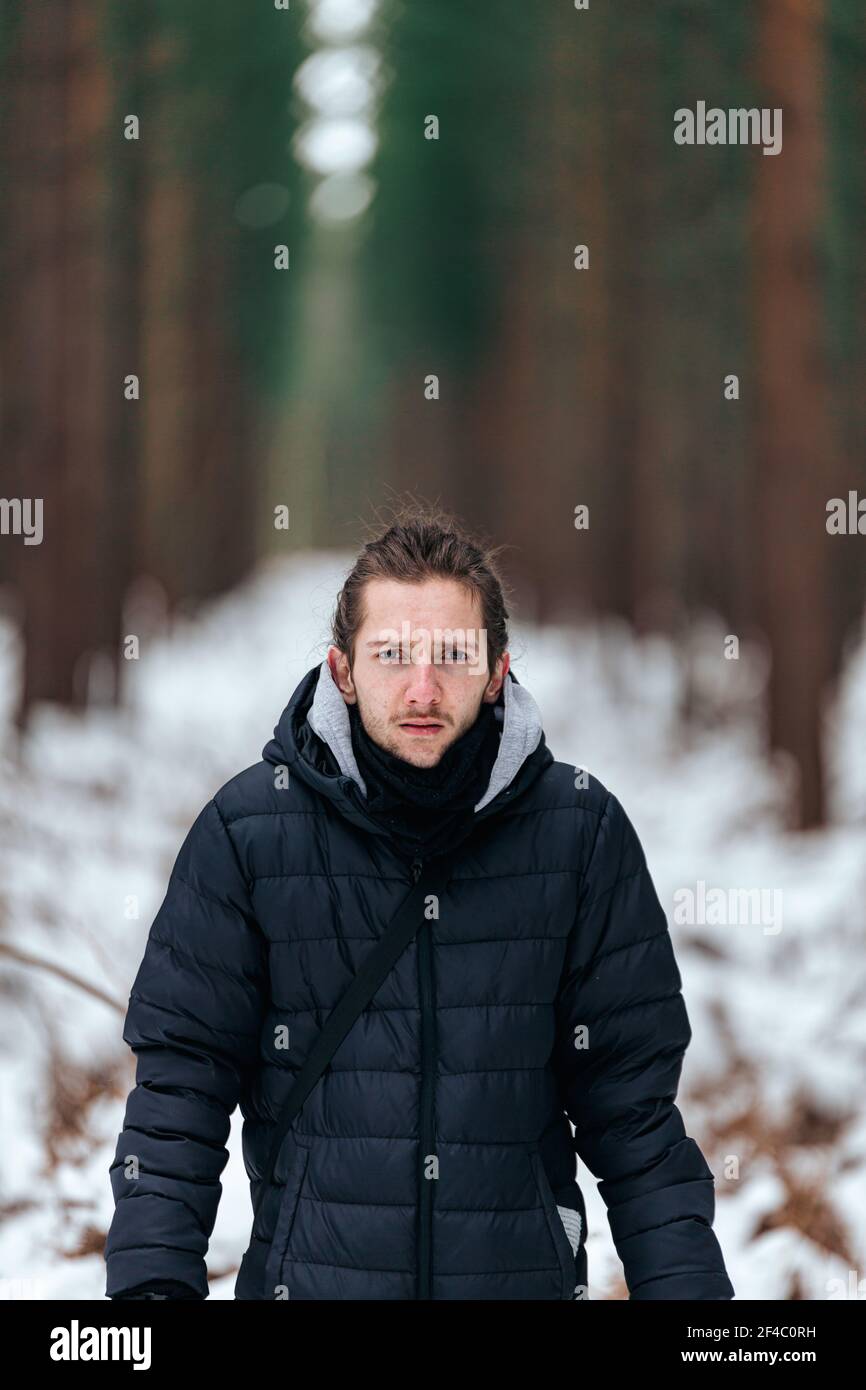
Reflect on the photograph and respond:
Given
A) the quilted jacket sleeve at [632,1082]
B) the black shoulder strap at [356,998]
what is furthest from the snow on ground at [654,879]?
the black shoulder strap at [356,998]

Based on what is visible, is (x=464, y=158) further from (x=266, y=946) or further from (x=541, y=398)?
(x=266, y=946)

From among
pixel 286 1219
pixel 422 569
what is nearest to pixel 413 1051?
pixel 286 1219

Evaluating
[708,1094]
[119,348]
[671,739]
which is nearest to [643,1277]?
[708,1094]

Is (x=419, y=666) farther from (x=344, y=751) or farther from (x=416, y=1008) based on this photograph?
(x=416, y=1008)

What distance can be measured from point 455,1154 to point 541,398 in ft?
7.99

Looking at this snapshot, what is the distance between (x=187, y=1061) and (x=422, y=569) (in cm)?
63

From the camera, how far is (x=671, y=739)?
3.67 metres

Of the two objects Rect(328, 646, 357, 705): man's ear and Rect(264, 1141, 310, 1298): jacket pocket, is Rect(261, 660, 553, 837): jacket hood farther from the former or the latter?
Rect(264, 1141, 310, 1298): jacket pocket

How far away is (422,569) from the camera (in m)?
1.70

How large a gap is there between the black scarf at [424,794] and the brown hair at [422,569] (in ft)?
0.43

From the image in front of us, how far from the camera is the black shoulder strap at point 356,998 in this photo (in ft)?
5.33

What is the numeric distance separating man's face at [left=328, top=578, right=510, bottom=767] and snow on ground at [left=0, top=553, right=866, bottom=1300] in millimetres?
1618

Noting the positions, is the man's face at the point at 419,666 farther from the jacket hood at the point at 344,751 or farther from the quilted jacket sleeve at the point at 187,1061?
the quilted jacket sleeve at the point at 187,1061

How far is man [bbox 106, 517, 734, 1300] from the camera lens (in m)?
1.61
